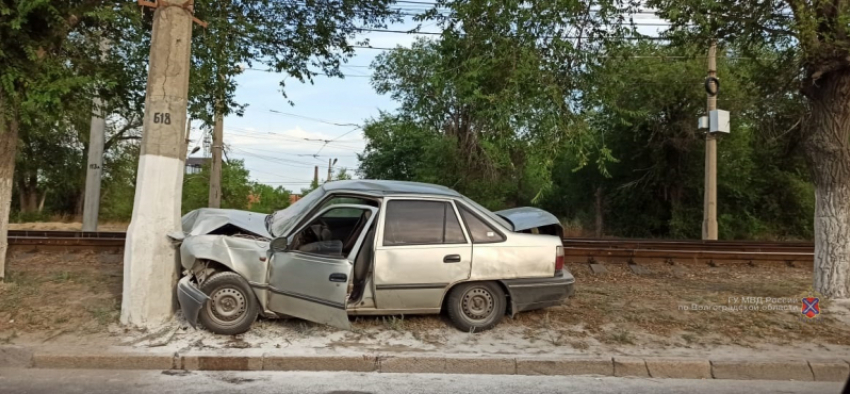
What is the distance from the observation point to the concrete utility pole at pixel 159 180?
19.3 ft

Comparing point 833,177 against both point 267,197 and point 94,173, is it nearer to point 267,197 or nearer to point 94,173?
point 94,173

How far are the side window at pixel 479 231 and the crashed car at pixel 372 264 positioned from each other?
1cm

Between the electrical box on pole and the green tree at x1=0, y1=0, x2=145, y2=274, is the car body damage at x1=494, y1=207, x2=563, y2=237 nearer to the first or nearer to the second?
the green tree at x1=0, y1=0, x2=145, y2=274

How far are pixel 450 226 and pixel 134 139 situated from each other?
27.2 meters

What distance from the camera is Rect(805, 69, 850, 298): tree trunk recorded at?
24.3 feet

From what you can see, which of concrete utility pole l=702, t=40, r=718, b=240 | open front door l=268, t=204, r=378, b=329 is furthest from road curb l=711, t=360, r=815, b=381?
concrete utility pole l=702, t=40, r=718, b=240

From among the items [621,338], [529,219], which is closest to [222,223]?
[529,219]

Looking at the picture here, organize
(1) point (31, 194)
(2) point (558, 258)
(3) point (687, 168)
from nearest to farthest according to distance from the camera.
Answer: (2) point (558, 258)
(3) point (687, 168)
(1) point (31, 194)

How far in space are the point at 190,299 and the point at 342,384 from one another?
75.2 inches

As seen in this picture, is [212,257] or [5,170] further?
[5,170]

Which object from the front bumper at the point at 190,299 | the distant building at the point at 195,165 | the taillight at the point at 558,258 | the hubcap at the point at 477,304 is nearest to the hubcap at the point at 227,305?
the front bumper at the point at 190,299

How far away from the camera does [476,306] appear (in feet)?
20.1

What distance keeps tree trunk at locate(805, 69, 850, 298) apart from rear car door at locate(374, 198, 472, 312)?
5280mm

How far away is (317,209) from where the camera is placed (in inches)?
236
